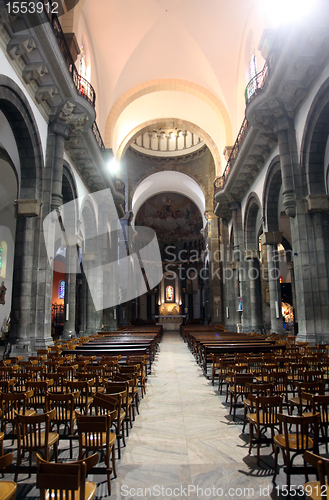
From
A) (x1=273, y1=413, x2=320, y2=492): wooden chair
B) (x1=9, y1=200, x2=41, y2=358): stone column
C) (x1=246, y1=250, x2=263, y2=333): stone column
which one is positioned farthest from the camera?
(x1=246, y1=250, x2=263, y2=333): stone column

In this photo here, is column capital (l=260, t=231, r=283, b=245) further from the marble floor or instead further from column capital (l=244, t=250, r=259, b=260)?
the marble floor

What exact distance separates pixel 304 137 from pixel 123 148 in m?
15.7

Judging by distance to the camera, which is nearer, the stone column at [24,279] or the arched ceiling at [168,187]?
the stone column at [24,279]

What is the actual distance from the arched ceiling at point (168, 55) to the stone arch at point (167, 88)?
0.06 metres

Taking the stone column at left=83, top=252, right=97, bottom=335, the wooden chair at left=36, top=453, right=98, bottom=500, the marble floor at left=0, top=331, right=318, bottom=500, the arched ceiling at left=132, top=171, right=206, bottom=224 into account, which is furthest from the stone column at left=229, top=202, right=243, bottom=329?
the wooden chair at left=36, top=453, right=98, bottom=500

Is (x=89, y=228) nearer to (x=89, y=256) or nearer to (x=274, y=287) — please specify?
(x=89, y=256)

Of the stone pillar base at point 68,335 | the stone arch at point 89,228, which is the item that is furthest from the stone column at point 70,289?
the stone arch at point 89,228

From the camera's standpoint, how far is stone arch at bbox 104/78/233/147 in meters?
21.9

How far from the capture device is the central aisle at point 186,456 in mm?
3602

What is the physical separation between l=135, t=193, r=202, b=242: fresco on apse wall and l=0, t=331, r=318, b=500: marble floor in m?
37.2

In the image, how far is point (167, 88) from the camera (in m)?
22.9

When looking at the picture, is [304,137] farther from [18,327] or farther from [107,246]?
[107,246]

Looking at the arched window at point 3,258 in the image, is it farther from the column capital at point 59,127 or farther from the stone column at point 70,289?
the column capital at point 59,127

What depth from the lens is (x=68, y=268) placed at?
55.2 feet
